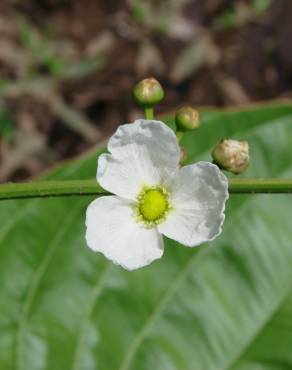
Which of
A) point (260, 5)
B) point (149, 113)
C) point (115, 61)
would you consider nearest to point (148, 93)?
point (149, 113)

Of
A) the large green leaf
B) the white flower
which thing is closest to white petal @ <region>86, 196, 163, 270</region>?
the white flower

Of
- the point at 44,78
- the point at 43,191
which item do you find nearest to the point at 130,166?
the point at 43,191

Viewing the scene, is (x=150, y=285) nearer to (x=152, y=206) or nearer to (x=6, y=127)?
(x=152, y=206)

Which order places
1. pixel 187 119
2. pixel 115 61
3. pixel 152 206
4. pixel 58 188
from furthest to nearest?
pixel 115 61 < pixel 152 206 < pixel 187 119 < pixel 58 188

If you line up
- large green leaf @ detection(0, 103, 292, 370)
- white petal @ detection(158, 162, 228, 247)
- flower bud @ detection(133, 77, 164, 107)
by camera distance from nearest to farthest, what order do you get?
1. white petal @ detection(158, 162, 228, 247)
2. flower bud @ detection(133, 77, 164, 107)
3. large green leaf @ detection(0, 103, 292, 370)

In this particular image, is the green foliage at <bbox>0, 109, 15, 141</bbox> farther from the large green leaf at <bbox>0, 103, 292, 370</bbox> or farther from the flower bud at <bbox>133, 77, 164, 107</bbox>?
the flower bud at <bbox>133, 77, 164, 107</bbox>
